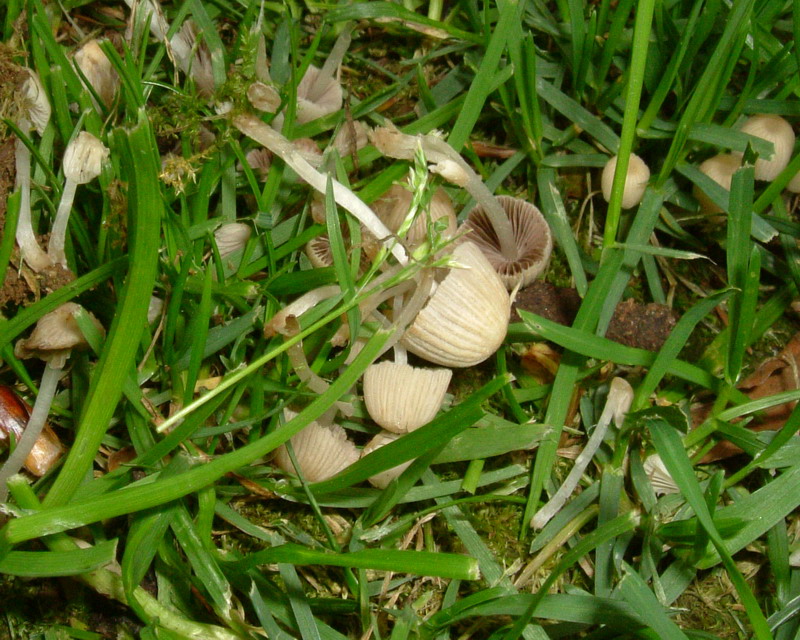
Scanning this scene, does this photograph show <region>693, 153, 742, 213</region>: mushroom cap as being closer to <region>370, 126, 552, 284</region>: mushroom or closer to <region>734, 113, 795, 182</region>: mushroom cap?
<region>734, 113, 795, 182</region>: mushroom cap

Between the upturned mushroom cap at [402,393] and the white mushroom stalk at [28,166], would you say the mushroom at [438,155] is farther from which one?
the white mushroom stalk at [28,166]

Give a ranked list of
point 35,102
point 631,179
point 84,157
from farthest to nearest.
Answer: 1. point 631,179
2. point 35,102
3. point 84,157

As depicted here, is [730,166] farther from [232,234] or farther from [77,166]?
[77,166]

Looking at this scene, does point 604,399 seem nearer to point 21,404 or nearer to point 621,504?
point 621,504

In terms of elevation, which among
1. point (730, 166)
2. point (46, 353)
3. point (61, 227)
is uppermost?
point (730, 166)

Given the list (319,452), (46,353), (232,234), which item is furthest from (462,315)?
(46,353)

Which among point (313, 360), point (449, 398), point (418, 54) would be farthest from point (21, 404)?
point (418, 54)
